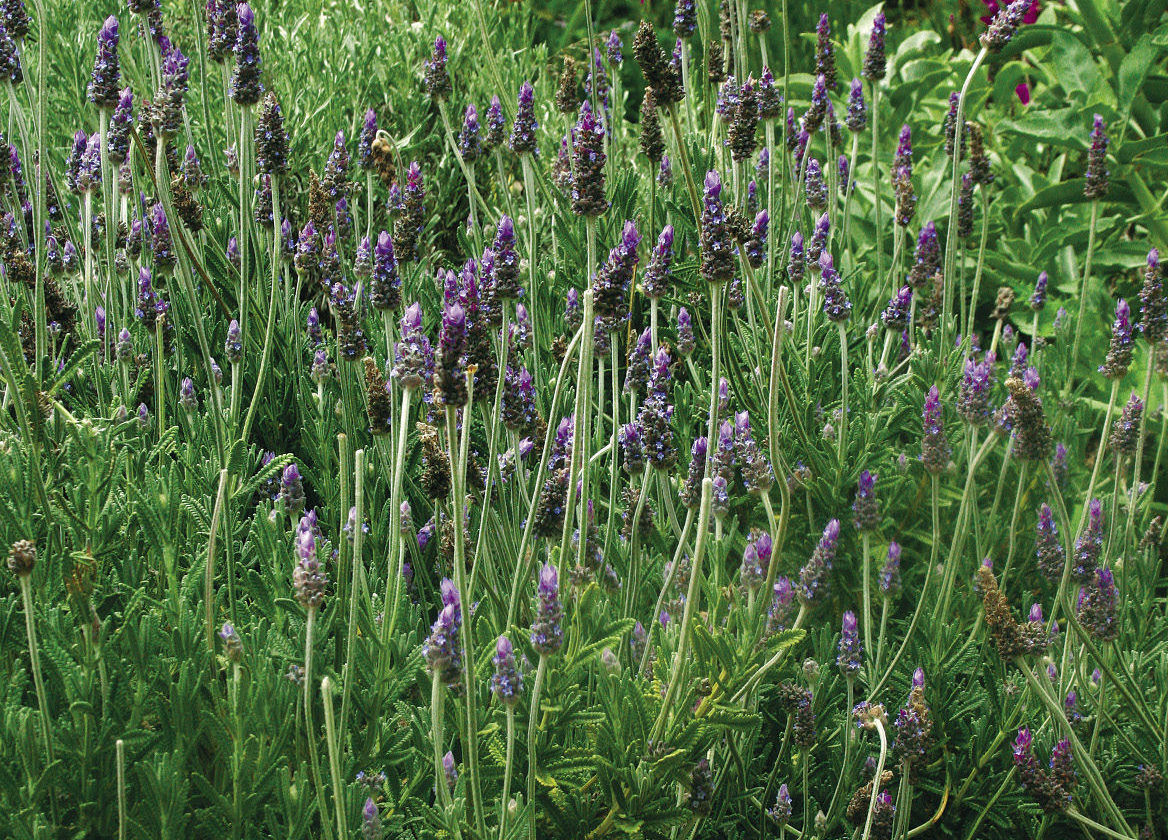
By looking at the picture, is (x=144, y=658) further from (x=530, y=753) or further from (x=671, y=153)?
(x=671, y=153)

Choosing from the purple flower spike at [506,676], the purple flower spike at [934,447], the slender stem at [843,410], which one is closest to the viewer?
the purple flower spike at [506,676]

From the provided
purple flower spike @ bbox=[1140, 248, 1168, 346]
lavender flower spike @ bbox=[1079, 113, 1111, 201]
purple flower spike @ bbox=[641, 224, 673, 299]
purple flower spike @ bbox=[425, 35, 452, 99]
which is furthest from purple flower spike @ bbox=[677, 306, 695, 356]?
lavender flower spike @ bbox=[1079, 113, 1111, 201]

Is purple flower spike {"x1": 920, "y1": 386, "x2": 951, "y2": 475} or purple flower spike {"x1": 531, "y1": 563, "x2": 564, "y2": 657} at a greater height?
purple flower spike {"x1": 531, "y1": 563, "x2": 564, "y2": 657}

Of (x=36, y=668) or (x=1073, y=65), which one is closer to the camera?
(x=36, y=668)

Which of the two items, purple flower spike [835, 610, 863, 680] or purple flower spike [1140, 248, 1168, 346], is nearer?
purple flower spike [835, 610, 863, 680]

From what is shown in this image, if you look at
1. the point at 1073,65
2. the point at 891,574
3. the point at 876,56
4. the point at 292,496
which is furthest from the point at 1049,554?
the point at 1073,65

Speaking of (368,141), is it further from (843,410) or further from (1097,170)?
(1097,170)

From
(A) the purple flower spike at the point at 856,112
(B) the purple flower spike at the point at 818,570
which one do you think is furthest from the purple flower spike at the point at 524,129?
(B) the purple flower spike at the point at 818,570

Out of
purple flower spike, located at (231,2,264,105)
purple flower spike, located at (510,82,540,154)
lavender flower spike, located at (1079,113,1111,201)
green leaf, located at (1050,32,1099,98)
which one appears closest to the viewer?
purple flower spike, located at (231,2,264,105)

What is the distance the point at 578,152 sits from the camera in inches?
70.9

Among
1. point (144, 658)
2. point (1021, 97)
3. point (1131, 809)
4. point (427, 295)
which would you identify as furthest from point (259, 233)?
point (1021, 97)

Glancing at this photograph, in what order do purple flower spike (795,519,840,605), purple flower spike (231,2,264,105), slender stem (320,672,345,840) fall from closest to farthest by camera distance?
1. slender stem (320,672,345,840)
2. purple flower spike (795,519,840,605)
3. purple flower spike (231,2,264,105)

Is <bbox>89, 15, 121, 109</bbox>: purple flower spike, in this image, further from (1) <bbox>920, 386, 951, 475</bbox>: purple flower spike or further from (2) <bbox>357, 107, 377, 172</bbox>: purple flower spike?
(1) <bbox>920, 386, 951, 475</bbox>: purple flower spike

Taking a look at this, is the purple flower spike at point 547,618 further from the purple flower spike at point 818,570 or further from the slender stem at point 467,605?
the purple flower spike at point 818,570
